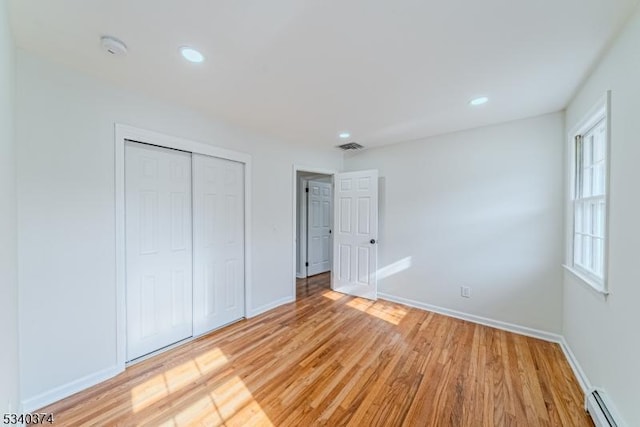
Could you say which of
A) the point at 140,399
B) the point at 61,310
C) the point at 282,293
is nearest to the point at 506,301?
the point at 282,293

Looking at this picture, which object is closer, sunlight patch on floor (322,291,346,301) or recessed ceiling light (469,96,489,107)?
recessed ceiling light (469,96,489,107)

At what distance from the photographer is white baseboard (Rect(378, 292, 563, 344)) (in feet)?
8.69

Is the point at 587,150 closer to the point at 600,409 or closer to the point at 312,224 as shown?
the point at 600,409

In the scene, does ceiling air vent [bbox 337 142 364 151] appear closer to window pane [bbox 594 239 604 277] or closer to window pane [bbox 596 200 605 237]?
window pane [bbox 596 200 605 237]

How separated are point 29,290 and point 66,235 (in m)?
0.39

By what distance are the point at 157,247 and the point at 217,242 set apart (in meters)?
0.60

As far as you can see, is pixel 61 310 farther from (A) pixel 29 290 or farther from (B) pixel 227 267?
(B) pixel 227 267

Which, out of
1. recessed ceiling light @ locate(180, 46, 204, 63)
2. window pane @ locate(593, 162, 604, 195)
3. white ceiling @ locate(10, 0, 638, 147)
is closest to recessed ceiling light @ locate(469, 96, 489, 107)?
white ceiling @ locate(10, 0, 638, 147)

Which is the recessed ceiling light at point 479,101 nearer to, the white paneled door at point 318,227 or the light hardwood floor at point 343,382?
the light hardwood floor at point 343,382

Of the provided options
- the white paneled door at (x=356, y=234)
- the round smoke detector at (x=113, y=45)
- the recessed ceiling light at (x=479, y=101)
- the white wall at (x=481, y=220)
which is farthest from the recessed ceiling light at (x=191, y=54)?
the white wall at (x=481, y=220)

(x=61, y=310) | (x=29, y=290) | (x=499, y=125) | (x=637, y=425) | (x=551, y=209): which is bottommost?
(x=637, y=425)

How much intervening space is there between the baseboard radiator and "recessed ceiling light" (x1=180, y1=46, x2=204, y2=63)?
3.32m

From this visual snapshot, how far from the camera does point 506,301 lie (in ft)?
9.46

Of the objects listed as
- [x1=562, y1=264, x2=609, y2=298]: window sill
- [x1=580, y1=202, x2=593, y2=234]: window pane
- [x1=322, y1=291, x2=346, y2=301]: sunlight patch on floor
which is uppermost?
[x1=580, y1=202, x2=593, y2=234]: window pane
